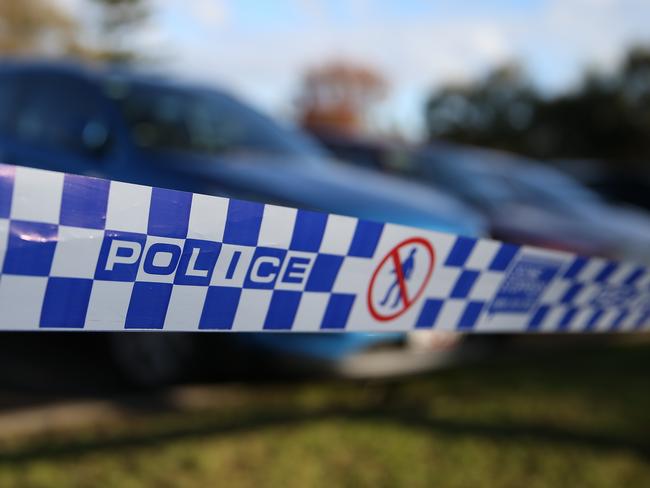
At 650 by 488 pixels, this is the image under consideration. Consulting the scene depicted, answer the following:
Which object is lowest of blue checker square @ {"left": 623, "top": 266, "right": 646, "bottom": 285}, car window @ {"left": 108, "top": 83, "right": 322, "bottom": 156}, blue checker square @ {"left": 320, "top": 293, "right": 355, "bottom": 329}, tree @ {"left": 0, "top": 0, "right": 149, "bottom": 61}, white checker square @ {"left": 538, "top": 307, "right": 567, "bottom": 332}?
tree @ {"left": 0, "top": 0, "right": 149, "bottom": 61}

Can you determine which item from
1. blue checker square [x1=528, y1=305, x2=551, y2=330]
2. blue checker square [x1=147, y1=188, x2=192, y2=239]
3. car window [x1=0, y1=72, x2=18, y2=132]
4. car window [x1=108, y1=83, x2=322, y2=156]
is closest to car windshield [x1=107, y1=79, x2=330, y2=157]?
car window [x1=108, y1=83, x2=322, y2=156]

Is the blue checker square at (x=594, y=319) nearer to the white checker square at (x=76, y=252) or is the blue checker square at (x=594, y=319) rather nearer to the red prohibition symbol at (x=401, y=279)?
the red prohibition symbol at (x=401, y=279)

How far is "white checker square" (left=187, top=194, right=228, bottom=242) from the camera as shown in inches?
48.8

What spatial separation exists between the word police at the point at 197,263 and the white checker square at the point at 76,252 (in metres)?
0.01

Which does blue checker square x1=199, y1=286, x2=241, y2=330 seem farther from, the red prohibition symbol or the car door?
the car door

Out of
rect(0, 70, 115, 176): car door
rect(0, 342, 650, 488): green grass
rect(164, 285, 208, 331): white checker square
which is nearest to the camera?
rect(164, 285, 208, 331): white checker square

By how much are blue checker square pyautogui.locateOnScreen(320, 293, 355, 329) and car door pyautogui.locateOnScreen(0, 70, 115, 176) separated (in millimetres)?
2314

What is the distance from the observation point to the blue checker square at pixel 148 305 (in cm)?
124

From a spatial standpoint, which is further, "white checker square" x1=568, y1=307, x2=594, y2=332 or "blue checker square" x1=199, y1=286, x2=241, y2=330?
"white checker square" x1=568, y1=307, x2=594, y2=332

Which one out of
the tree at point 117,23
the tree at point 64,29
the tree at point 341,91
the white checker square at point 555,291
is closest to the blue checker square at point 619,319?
the white checker square at point 555,291

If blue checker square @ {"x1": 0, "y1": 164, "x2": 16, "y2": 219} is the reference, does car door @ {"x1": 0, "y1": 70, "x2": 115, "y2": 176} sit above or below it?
below

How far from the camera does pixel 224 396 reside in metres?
3.71

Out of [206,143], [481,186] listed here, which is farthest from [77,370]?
[481,186]

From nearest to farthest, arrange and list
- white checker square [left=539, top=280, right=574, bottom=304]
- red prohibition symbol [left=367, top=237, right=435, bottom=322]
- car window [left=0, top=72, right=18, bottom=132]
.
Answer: red prohibition symbol [left=367, top=237, right=435, bottom=322] → white checker square [left=539, top=280, right=574, bottom=304] → car window [left=0, top=72, right=18, bottom=132]
